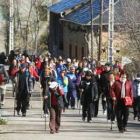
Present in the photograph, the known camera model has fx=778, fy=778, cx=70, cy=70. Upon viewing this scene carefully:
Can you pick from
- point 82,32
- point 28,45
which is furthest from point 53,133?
point 28,45

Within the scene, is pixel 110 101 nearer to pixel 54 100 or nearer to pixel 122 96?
pixel 122 96

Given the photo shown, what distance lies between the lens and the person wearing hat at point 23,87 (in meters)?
25.5

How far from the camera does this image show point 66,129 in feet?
72.1

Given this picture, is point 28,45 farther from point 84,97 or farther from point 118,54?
point 84,97

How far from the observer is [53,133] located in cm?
2066

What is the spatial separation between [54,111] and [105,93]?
14.4 feet

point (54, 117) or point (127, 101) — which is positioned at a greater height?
point (127, 101)

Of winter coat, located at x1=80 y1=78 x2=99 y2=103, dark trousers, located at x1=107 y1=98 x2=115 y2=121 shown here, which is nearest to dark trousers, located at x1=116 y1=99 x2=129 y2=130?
dark trousers, located at x1=107 y1=98 x2=115 y2=121

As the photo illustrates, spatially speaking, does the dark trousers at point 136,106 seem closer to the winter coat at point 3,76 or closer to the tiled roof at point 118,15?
the winter coat at point 3,76

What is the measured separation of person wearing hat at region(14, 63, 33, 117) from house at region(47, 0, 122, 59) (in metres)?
20.6

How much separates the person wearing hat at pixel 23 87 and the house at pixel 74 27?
2056cm

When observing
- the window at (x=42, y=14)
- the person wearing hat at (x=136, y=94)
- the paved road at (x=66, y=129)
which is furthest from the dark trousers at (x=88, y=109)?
the window at (x=42, y=14)

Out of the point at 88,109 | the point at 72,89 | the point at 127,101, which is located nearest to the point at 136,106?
the point at 88,109

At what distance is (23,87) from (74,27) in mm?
32159
